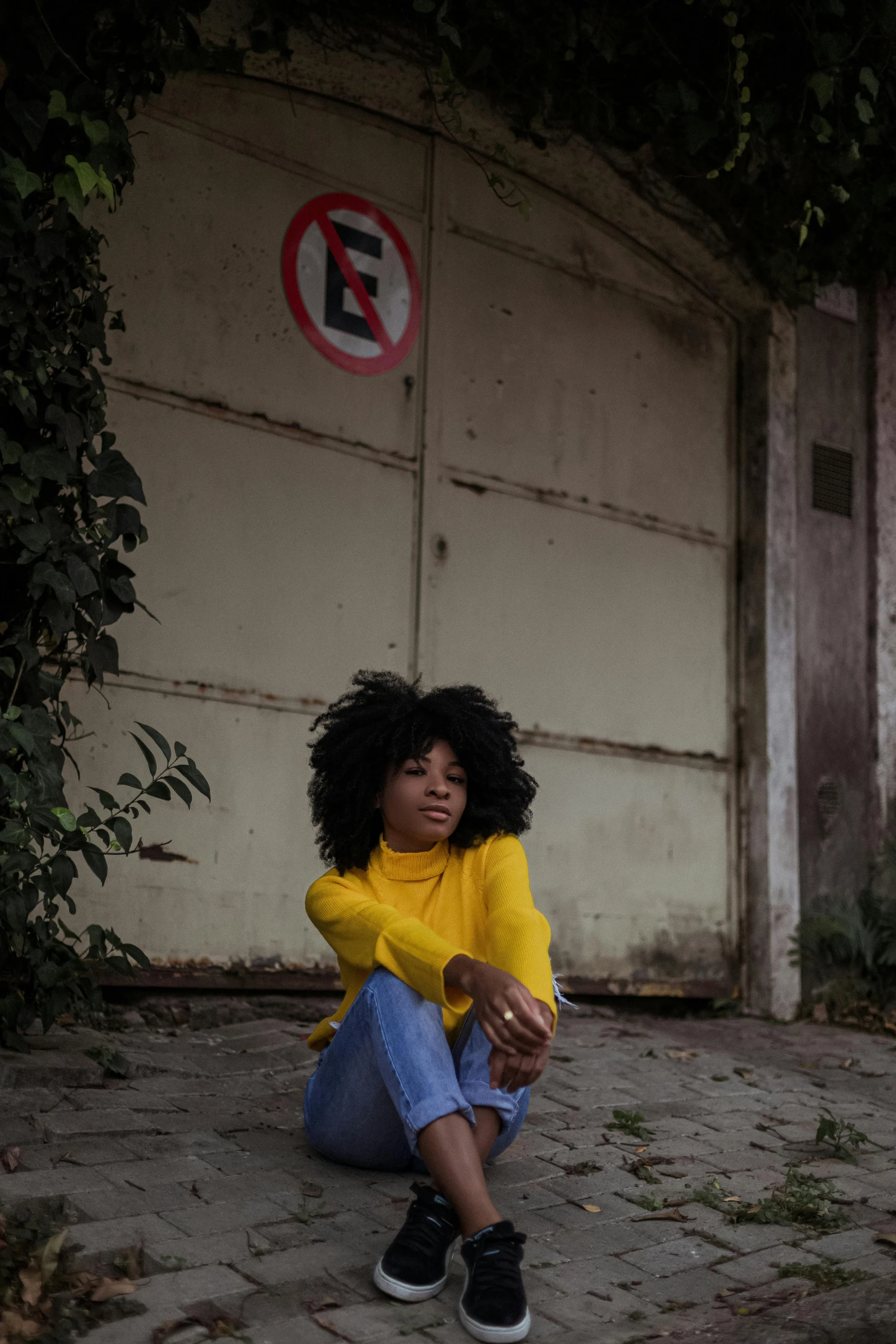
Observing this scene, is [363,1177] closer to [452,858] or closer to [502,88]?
[452,858]

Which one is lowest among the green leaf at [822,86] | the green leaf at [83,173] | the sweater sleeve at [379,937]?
the sweater sleeve at [379,937]

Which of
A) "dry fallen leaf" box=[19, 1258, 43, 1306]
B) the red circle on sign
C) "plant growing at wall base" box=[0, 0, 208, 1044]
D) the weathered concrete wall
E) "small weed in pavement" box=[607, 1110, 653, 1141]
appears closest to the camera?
"dry fallen leaf" box=[19, 1258, 43, 1306]

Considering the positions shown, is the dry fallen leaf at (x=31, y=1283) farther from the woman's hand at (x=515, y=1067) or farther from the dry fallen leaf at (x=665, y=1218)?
the dry fallen leaf at (x=665, y=1218)

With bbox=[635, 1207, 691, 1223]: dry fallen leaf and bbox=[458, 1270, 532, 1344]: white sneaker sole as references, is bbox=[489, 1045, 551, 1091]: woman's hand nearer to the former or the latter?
bbox=[458, 1270, 532, 1344]: white sneaker sole

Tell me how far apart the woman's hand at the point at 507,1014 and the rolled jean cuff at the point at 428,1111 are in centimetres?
9

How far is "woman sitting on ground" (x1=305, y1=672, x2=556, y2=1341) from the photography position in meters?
2.37

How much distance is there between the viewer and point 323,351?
484 centimetres

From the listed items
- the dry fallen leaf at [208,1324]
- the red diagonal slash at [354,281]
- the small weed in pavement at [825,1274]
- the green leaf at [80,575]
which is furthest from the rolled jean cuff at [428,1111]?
the red diagonal slash at [354,281]

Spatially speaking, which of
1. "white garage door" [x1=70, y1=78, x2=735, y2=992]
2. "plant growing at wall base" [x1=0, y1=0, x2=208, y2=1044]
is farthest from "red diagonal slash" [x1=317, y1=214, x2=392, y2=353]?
"plant growing at wall base" [x1=0, y1=0, x2=208, y2=1044]

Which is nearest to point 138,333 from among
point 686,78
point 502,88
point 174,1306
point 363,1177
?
point 502,88

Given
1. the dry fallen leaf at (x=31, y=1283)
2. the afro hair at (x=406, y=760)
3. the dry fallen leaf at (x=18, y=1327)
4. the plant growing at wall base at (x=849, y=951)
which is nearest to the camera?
the dry fallen leaf at (x=18, y=1327)

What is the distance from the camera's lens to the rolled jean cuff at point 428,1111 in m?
2.46

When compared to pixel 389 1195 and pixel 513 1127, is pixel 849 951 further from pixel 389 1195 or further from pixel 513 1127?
pixel 389 1195

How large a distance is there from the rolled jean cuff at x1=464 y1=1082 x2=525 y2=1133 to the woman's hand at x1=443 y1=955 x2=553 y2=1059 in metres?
0.12
